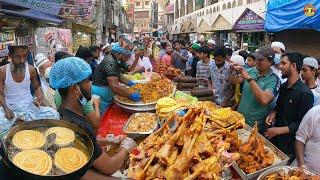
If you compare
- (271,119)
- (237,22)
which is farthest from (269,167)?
(237,22)

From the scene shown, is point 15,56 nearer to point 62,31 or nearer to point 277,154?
point 277,154

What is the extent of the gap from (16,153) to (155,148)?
1174 mm

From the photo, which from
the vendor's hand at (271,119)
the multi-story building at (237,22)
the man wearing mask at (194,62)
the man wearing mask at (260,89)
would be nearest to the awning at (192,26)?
the multi-story building at (237,22)

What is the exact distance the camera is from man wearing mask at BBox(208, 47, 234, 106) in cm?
633

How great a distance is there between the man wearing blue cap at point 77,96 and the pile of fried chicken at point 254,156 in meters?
1.00

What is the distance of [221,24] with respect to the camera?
787 inches

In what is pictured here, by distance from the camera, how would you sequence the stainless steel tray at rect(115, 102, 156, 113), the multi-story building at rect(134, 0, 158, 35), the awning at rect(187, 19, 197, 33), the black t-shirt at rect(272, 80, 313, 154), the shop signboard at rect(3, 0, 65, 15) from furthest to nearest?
the multi-story building at rect(134, 0, 158, 35) → the awning at rect(187, 19, 197, 33) → the shop signboard at rect(3, 0, 65, 15) → the stainless steel tray at rect(115, 102, 156, 113) → the black t-shirt at rect(272, 80, 313, 154)

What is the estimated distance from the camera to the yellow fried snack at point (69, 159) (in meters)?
1.94

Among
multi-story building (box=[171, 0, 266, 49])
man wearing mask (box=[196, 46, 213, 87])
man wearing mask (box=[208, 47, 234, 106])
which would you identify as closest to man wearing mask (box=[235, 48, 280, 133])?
man wearing mask (box=[208, 47, 234, 106])

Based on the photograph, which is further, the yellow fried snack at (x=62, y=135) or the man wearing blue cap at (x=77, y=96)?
the man wearing blue cap at (x=77, y=96)

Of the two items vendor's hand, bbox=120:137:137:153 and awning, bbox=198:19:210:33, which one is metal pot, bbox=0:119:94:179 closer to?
vendor's hand, bbox=120:137:137:153

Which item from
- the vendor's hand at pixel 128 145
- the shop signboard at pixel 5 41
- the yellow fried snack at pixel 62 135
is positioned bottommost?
the vendor's hand at pixel 128 145

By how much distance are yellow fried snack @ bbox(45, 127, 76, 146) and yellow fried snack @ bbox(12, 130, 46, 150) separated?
57mm

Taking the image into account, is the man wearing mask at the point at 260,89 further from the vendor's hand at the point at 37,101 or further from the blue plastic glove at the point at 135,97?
the vendor's hand at the point at 37,101
